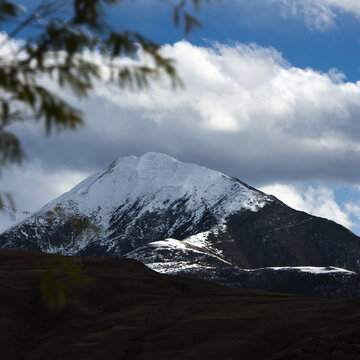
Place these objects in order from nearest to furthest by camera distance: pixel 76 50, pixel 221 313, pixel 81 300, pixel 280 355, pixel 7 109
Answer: pixel 7 109, pixel 76 50, pixel 280 355, pixel 221 313, pixel 81 300

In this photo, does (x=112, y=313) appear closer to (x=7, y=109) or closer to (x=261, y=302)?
(x=261, y=302)

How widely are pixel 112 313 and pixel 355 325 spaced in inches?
1509

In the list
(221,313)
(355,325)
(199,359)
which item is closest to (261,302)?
(221,313)

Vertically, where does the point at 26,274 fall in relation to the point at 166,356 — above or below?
above

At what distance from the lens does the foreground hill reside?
59.7 metres

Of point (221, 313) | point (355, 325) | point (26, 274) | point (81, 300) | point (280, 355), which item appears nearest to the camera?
point (280, 355)

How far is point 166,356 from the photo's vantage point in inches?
2365

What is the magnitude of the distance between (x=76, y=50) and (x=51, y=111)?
1.50 m

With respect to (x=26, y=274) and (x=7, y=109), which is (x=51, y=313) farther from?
(x=7, y=109)

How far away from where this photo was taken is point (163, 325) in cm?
7419

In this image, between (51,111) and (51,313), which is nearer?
(51,111)

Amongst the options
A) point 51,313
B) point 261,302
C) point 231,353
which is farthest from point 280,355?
point 51,313

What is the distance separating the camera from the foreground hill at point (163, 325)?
59.7 metres

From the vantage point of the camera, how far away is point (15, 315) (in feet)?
290
